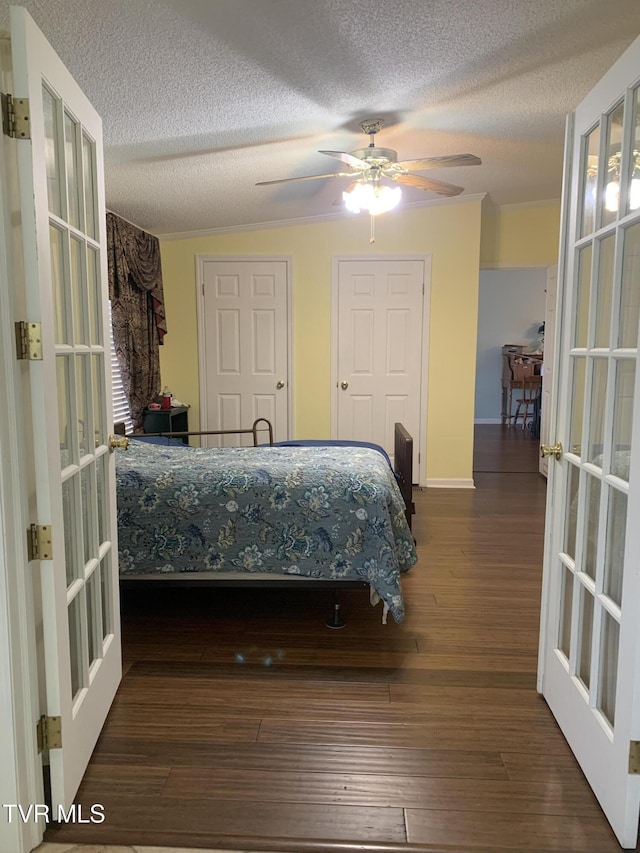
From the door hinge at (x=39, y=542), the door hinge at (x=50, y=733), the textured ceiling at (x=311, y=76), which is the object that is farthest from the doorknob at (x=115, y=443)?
the textured ceiling at (x=311, y=76)

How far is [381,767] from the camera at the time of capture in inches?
74.4

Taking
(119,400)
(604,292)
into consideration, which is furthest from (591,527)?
(119,400)

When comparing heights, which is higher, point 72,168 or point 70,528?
point 72,168

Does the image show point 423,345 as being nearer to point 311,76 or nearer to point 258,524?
point 311,76

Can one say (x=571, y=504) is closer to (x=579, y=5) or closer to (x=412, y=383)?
(x=579, y=5)

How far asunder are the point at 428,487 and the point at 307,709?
142 inches

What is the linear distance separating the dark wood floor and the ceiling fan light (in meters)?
2.23

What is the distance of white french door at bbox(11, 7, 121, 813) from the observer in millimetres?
1473

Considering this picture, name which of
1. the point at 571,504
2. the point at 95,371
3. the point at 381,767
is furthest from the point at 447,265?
the point at 381,767

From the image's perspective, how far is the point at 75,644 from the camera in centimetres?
180

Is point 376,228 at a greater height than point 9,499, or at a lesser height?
greater

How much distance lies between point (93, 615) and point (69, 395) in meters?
0.76

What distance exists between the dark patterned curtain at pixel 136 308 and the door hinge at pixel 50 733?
3330mm

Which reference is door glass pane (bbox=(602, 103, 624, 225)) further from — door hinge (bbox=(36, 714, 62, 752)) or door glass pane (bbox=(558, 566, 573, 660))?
door hinge (bbox=(36, 714, 62, 752))
